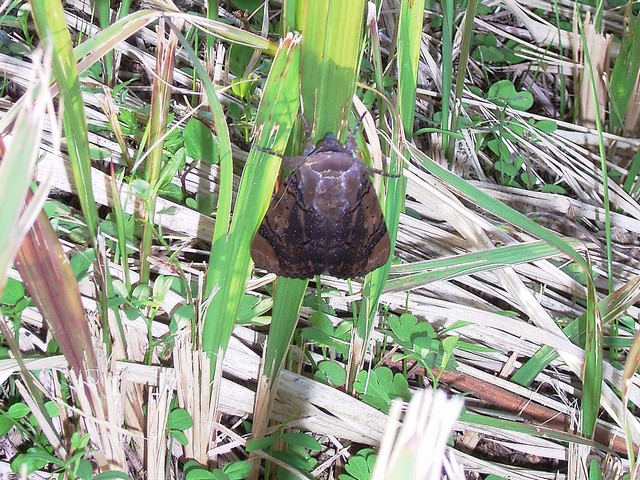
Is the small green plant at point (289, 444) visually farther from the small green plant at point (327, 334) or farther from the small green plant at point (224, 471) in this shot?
the small green plant at point (327, 334)

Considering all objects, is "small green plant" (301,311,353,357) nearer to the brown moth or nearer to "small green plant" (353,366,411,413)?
"small green plant" (353,366,411,413)

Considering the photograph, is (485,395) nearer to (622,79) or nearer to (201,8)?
(622,79)

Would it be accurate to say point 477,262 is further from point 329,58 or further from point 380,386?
point 329,58

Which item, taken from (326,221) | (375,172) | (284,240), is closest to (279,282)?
(284,240)

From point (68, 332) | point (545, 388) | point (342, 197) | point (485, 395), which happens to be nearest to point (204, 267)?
point (342, 197)

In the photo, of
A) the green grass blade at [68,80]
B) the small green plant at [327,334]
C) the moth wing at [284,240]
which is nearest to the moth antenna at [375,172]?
the moth wing at [284,240]

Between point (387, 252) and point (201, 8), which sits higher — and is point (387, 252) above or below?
below

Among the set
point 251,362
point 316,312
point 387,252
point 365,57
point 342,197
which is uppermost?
point 365,57
